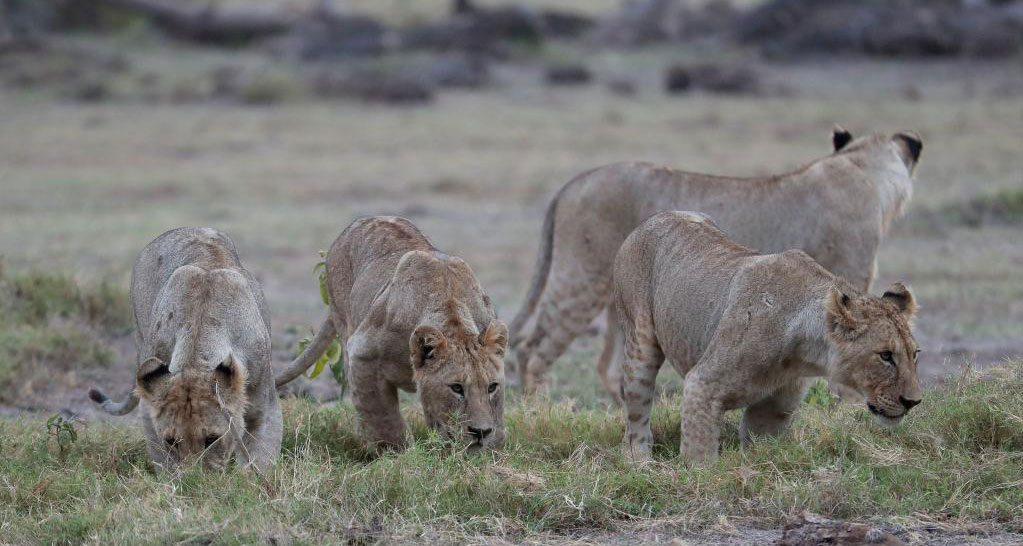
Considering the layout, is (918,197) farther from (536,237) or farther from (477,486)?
(477,486)

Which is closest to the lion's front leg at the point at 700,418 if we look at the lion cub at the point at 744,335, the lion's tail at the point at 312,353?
the lion cub at the point at 744,335

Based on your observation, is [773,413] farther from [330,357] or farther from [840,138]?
[840,138]

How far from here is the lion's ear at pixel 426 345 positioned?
475 cm

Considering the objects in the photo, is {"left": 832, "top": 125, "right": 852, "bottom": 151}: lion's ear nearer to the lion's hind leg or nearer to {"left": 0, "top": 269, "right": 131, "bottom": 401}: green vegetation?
the lion's hind leg

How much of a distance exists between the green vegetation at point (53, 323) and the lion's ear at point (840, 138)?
13.6 ft

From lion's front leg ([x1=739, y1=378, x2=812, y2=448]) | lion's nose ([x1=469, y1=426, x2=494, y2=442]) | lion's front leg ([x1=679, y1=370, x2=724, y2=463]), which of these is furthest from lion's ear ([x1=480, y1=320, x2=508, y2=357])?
lion's front leg ([x1=739, y1=378, x2=812, y2=448])

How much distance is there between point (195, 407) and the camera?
4.48m

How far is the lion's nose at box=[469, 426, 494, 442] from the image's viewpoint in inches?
187

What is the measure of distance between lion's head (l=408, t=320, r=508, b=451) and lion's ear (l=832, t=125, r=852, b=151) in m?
3.52

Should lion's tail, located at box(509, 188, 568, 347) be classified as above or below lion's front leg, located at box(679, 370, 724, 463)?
below

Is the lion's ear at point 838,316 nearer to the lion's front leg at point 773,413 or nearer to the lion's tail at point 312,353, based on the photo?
the lion's front leg at point 773,413

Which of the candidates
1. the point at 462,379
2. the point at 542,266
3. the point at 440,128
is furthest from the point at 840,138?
the point at 440,128

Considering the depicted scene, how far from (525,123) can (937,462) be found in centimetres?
1374

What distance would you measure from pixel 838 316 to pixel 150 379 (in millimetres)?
2276
